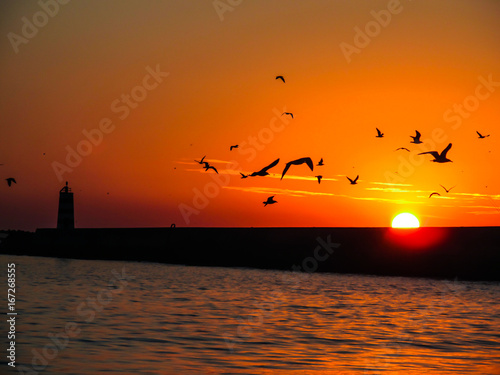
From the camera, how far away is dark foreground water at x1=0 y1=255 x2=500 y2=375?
55.5 ft

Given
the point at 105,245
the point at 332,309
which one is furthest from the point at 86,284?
the point at 105,245

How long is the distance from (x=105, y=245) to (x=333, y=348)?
2880 inches

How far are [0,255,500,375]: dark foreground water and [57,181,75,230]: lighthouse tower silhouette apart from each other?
172 ft

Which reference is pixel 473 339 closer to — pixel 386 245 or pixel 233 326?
pixel 233 326

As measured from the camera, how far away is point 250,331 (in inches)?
871

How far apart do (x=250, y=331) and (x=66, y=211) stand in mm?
70946
